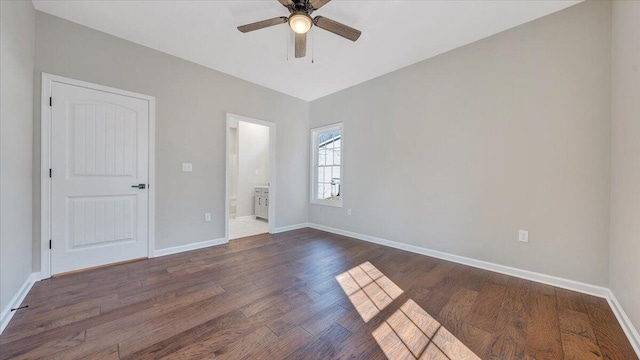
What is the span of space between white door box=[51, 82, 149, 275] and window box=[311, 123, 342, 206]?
2862 mm

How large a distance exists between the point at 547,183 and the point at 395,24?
2262 millimetres

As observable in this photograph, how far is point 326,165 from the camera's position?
4.83 metres

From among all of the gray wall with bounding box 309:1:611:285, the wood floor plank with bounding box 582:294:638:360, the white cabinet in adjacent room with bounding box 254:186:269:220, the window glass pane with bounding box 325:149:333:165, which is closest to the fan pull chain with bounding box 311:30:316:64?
the gray wall with bounding box 309:1:611:285

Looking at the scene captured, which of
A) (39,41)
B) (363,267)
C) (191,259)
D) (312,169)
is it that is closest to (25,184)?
(39,41)

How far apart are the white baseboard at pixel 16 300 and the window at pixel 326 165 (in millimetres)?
3797

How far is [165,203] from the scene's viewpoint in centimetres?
319

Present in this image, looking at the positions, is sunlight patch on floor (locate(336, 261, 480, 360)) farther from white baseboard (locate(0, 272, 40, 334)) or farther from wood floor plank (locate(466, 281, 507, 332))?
white baseboard (locate(0, 272, 40, 334))

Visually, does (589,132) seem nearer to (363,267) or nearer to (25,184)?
(363,267)

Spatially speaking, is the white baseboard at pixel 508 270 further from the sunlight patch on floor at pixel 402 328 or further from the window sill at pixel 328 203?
the sunlight patch on floor at pixel 402 328

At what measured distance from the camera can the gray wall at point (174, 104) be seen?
2.52 meters

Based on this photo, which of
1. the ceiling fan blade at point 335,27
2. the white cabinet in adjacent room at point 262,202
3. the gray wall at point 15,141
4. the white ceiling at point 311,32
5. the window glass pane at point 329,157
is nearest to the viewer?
the gray wall at point 15,141

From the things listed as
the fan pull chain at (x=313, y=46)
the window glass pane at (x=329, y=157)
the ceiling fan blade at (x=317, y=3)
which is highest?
the fan pull chain at (x=313, y=46)

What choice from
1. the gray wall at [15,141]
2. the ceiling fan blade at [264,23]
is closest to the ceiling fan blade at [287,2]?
the ceiling fan blade at [264,23]

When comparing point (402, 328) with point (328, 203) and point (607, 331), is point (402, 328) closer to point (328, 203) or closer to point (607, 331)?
point (607, 331)
